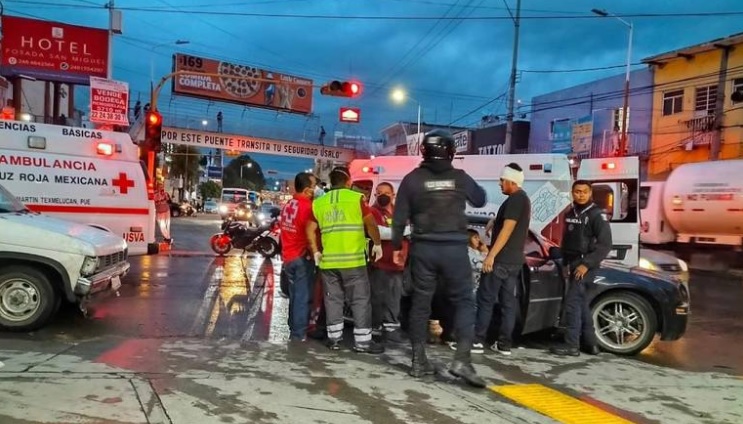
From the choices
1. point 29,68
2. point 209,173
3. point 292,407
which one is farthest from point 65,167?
point 209,173

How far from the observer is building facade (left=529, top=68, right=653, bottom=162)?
28.0 metres

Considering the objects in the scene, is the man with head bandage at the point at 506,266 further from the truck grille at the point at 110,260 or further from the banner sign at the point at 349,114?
the banner sign at the point at 349,114

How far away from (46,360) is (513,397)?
3671 mm

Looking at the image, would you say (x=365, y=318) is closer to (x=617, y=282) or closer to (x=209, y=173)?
(x=617, y=282)

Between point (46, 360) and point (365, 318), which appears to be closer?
point (46, 360)

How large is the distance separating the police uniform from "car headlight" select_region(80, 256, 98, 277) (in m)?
4.77

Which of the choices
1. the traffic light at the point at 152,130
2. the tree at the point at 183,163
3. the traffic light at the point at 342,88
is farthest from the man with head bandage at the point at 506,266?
the tree at the point at 183,163

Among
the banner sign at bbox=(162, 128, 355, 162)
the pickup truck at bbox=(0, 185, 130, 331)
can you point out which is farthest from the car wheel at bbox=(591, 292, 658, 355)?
the banner sign at bbox=(162, 128, 355, 162)

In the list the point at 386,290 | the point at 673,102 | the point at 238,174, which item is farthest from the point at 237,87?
the point at 238,174

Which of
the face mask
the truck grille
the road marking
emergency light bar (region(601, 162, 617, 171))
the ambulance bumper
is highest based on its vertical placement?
emergency light bar (region(601, 162, 617, 171))

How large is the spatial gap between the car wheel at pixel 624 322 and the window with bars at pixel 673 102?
870 inches

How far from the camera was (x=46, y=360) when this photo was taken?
5246mm

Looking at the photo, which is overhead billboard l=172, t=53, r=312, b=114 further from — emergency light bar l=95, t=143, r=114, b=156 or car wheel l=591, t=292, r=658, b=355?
car wheel l=591, t=292, r=658, b=355

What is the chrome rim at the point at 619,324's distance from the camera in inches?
271
